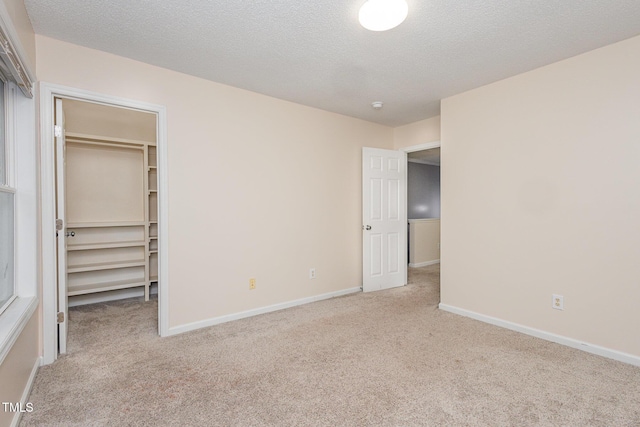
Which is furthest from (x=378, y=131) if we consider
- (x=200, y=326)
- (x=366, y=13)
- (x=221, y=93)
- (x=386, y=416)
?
(x=386, y=416)

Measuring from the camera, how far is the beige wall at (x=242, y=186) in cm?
271

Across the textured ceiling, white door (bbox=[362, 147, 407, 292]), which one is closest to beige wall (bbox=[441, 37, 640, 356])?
the textured ceiling

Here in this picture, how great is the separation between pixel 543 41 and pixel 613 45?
0.55m

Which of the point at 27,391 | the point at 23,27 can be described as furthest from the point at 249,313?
the point at 23,27

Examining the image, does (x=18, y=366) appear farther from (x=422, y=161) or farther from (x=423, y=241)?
(x=422, y=161)

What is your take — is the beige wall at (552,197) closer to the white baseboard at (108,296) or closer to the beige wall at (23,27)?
the beige wall at (23,27)

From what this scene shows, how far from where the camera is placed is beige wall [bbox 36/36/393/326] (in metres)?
2.71

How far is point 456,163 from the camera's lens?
11.2 feet

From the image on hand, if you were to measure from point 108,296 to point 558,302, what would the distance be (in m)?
4.79


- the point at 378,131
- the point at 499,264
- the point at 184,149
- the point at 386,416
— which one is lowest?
the point at 386,416

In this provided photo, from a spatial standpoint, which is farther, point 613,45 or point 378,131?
point 378,131

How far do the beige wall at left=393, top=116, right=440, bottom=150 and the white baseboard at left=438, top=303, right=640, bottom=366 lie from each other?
2183 mm

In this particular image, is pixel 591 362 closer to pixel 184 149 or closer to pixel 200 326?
pixel 200 326

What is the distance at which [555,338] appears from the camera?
2645mm
